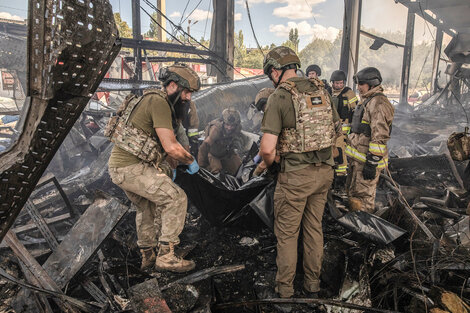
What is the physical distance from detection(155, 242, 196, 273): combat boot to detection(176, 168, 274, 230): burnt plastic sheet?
0.68 m

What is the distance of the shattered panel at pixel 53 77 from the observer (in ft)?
3.71

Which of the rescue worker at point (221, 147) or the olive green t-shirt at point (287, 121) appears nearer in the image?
the olive green t-shirt at point (287, 121)

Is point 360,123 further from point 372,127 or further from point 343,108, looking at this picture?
point 343,108

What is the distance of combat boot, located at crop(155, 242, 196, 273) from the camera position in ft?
9.25

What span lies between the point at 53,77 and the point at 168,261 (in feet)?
6.96

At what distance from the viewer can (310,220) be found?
2.54m

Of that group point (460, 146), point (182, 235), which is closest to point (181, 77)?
point (182, 235)

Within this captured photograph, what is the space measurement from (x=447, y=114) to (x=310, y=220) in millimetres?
13058

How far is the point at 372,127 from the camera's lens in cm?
351

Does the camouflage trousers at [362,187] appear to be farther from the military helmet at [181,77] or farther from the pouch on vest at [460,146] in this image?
the military helmet at [181,77]

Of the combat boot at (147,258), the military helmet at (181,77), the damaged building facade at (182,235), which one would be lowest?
the combat boot at (147,258)

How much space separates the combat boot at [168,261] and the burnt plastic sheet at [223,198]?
26.9 inches

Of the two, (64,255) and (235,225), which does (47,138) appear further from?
(235,225)

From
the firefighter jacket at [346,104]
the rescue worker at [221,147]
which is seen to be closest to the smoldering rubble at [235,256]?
the rescue worker at [221,147]
